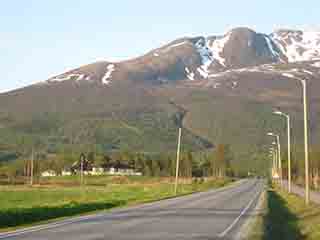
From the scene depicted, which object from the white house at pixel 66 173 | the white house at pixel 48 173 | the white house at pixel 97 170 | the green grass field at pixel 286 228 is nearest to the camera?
the green grass field at pixel 286 228

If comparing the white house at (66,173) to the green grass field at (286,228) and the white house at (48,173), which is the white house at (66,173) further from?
the green grass field at (286,228)

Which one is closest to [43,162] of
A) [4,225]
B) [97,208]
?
[97,208]

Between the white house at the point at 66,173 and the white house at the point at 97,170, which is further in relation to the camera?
the white house at the point at 97,170

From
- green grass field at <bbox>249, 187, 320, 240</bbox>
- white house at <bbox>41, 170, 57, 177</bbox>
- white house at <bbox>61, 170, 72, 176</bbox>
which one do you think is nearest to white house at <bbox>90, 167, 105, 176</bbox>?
white house at <bbox>61, 170, 72, 176</bbox>

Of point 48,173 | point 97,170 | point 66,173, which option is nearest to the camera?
point 66,173

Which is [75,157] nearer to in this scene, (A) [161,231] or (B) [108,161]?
(B) [108,161]

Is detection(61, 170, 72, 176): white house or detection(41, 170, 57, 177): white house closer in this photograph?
detection(61, 170, 72, 176): white house

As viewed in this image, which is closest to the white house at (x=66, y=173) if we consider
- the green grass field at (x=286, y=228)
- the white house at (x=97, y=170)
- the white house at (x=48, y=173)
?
the white house at (x=48, y=173)

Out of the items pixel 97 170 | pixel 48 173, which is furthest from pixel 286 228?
pixel 97 170

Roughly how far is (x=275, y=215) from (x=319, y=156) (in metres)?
90.2

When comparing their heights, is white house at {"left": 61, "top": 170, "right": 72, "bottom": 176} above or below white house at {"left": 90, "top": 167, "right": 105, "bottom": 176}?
below

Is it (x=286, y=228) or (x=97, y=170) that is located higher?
(x=97, y=170)

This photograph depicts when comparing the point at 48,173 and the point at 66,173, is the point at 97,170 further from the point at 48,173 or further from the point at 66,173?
the point at 48,173

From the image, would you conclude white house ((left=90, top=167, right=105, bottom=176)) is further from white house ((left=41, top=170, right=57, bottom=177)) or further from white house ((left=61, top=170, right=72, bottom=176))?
white house ((left=41, top=170, right=57, bottom=177))
